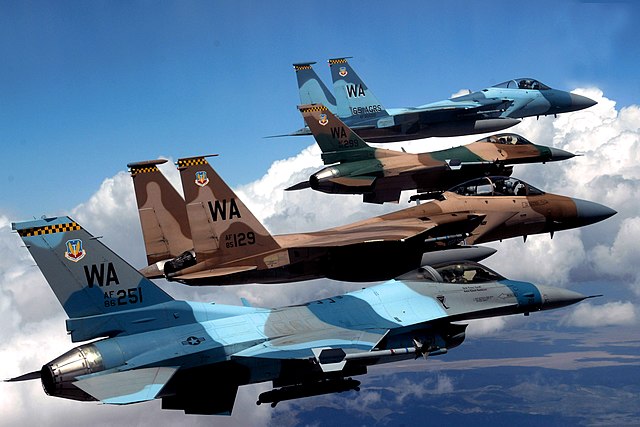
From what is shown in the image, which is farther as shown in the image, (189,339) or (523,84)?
(523,84)

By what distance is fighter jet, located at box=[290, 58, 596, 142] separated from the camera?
4447 centimetres

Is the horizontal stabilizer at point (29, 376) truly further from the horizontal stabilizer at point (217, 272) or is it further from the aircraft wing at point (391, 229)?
the aircraft wing at point (391, 229)

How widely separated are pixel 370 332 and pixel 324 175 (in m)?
16.2

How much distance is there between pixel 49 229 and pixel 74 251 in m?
0.70

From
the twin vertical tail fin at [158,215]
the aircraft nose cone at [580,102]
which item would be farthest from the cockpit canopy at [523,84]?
the twin vertical tail fin at [158,215]

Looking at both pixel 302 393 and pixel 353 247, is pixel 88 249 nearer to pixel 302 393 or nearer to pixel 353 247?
pixel 302 393

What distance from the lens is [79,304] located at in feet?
64.1

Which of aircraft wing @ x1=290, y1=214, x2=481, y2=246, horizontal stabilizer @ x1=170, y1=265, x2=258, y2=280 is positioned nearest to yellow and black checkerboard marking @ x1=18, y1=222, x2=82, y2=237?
horizontal stabilizer @ x1=170, y1=265, x2=258, y2=280

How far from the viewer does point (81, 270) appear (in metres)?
19.5

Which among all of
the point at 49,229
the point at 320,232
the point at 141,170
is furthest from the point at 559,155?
the point at 49,229

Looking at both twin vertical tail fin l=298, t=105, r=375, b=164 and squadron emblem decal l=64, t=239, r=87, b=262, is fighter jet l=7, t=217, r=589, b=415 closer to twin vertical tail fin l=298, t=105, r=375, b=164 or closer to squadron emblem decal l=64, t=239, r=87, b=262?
squadron emblem decal l=64, t=239, r=87, b=262

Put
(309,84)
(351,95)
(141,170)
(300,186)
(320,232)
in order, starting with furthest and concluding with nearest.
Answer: (351,95)
(309,84)
(300,186)
(320,232)
(141,170)

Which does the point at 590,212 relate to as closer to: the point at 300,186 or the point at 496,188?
the point at 496,188

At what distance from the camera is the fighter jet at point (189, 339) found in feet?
61.8
